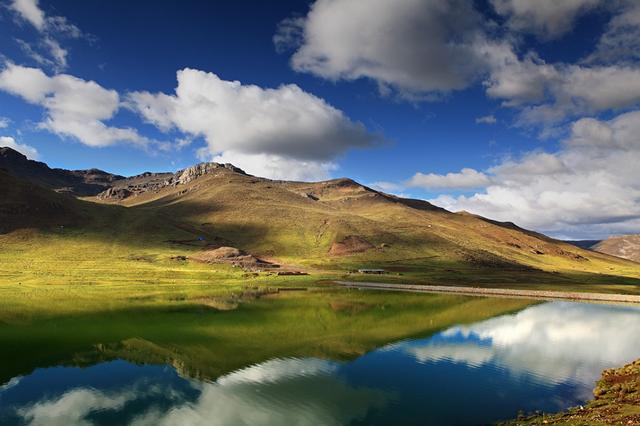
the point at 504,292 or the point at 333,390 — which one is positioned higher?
the point at 504,292

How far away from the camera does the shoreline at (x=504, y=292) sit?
4747 inches

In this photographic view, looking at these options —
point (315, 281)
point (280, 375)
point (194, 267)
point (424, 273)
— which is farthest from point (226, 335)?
point (424, 273)

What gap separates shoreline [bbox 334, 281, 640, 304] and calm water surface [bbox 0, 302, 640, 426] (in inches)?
2704

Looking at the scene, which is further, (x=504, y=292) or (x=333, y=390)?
(x=504, y=292)

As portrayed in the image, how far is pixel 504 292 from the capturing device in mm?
131000

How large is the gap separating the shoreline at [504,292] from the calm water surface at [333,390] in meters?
68.7

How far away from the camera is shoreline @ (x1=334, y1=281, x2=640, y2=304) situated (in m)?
121

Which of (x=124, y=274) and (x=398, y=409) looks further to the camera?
(x=124, y=274)

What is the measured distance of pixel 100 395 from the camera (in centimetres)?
3794

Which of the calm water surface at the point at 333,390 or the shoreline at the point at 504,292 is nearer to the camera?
the calm water surface at the point at 333,390

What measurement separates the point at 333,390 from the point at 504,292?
106m

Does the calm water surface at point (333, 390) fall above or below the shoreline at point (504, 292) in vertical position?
below

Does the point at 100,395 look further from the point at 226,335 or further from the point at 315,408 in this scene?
the point at 226,335

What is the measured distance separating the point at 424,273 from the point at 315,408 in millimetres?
154654
